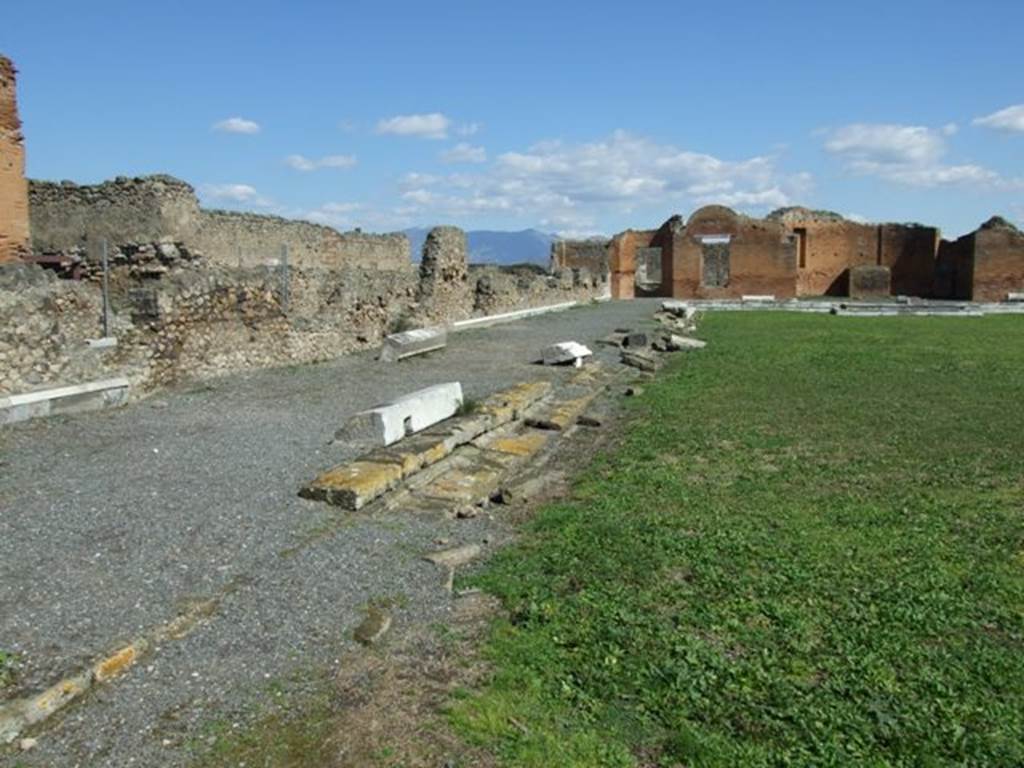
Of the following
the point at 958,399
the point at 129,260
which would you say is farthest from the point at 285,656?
the point at 129,260

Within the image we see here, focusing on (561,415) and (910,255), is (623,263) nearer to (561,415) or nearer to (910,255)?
(910,255)

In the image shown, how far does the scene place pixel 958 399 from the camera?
10586mm

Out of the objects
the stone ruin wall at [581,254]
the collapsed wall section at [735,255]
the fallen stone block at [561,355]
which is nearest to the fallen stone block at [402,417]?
the fallen stone block at [561,355]

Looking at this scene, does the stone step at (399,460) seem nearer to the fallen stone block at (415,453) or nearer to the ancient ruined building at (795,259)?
the fallen stone block at (415,453)

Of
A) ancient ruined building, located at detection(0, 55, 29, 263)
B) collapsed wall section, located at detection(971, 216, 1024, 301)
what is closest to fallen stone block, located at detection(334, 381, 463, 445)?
ancient ruined building, located at detection(0, 55, 29, 263)

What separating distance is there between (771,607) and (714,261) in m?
43.3

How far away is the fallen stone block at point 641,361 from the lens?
14193mm

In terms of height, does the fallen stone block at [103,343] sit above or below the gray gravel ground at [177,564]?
above

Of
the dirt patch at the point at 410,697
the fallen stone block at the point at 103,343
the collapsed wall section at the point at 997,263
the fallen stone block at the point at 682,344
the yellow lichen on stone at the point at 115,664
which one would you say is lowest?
the dirt patch at the point at 410,697

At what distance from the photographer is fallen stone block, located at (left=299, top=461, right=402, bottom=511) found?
5613 mm

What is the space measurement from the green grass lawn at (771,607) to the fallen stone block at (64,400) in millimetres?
5139

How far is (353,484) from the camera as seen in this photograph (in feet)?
18.8

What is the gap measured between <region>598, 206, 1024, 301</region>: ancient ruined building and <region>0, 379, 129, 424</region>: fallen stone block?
38.1 metres

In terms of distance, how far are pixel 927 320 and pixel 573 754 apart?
28397mm
